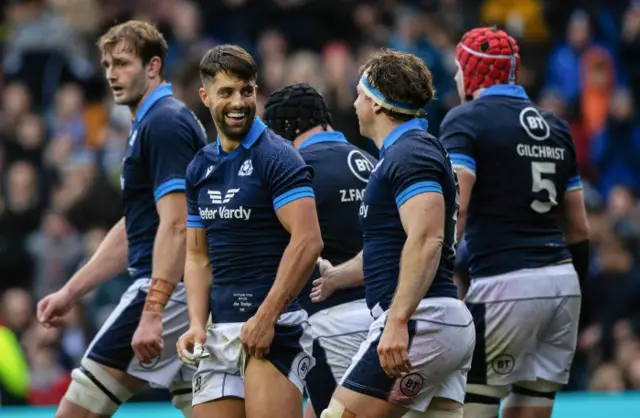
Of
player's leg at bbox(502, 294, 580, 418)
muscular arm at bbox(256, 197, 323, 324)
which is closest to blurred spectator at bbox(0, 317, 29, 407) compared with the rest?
player's leg at bbox(502, 294, 580, 418)

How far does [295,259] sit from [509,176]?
1657 mm

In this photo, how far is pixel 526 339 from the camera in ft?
23.5

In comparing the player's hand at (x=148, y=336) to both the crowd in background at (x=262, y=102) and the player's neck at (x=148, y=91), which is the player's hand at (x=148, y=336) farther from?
the crowd in background at (x=262, y=102)

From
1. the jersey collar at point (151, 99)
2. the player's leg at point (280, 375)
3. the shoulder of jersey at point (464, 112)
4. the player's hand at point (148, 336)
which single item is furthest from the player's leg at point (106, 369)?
the shoulder of jersey at point (464, 112)

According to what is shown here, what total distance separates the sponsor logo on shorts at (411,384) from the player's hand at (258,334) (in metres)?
0.60

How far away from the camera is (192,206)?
6.41 m

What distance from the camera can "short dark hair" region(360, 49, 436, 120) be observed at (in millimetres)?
6156

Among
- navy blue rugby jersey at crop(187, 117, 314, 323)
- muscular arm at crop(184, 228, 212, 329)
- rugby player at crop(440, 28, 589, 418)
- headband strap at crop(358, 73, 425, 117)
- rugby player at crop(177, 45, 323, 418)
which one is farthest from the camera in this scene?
rugby player at crop(440, 28, 589, 418)

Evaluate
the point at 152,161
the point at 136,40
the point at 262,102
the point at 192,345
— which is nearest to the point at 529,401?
the point at 192,345

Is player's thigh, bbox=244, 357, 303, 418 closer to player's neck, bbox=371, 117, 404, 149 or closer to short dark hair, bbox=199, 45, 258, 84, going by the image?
player's neck, bbox=371, 117, 404, 149

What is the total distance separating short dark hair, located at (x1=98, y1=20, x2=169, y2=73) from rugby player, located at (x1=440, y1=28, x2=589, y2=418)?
62.9 inches

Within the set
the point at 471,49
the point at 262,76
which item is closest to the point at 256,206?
the point at 471,49

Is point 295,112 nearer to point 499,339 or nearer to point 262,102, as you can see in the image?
point 499,339

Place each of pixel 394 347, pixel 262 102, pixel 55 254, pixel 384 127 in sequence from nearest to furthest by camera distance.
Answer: pixel 394 347 < pixel 384 127 < pixel 55 254 < pixel 262 102
